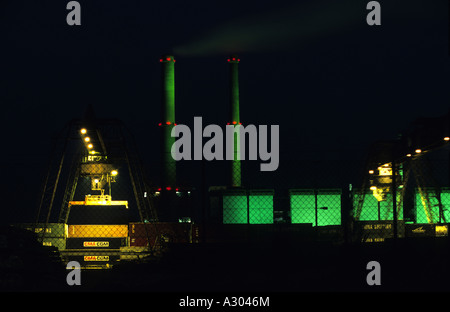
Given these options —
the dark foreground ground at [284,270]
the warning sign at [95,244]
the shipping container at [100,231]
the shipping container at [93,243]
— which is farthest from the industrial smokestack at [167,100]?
the dark foreground ground at [284,270]

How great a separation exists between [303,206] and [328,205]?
1812 mm

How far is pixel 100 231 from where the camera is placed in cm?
2559

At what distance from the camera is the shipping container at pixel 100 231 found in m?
25.5

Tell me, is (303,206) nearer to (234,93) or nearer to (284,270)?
(234,93)

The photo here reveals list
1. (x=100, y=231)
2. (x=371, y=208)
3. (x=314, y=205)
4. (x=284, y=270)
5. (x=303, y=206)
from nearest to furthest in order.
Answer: (x=284, y=270) → (x=100, y=231) → (x=314, y=205) → (x=303, y=206) → (x=371, y=208)

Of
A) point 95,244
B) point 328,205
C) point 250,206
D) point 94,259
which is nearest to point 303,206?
point 328,205

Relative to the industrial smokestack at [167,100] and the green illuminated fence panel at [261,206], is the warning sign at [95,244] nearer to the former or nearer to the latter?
the green illuminated fence panel at [261,206]

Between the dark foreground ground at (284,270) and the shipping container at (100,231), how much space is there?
41.8 ft

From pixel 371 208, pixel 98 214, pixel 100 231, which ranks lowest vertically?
pixel 100 231

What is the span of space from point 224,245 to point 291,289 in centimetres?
182

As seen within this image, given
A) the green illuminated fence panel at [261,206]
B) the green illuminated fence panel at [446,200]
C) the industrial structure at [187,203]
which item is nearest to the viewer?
the industrial structure at [187,203]

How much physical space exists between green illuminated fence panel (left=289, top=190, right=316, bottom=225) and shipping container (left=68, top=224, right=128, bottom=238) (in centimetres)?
1720

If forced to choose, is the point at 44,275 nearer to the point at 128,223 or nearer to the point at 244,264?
the point at 244,264

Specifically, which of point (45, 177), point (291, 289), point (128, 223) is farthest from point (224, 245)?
point (128, 223)
